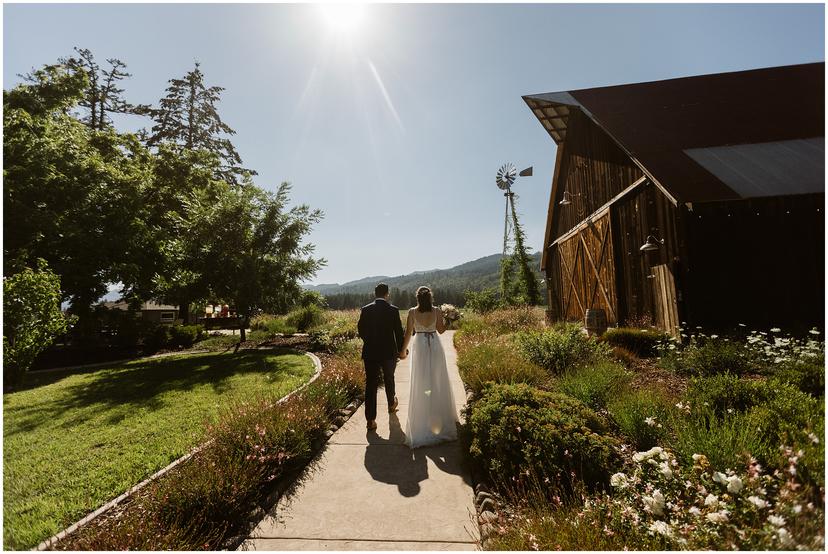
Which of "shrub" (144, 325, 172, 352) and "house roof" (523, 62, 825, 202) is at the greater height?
"house roof" (523, 62, 825, 202)

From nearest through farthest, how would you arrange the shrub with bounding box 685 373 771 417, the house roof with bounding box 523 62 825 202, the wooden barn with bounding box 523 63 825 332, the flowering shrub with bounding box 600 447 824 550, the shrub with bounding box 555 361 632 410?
1. the flowering shrub with bounding box 600 447 824 550
2. the shrub with bounding box 685 373 771 417
3. the shrub with bounding box 555 361 632 410
4. the wooden barn with bounding box 523 63 825 332
5. the house roof with bounding box 523 62 825 202

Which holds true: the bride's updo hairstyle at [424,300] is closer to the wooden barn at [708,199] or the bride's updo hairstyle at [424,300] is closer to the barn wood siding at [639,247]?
the wooden barn at [708,199]

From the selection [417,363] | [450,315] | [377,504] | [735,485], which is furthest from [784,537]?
[450,315]

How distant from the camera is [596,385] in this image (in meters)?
5.33

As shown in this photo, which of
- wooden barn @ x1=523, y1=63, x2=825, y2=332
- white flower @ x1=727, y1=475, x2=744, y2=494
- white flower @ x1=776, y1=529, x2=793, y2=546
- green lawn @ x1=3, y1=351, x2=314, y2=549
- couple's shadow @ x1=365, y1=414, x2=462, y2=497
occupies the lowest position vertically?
couple's shadow @ x1=365, y1=414, x2=462, y2=497

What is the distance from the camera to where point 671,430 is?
4.08 meters

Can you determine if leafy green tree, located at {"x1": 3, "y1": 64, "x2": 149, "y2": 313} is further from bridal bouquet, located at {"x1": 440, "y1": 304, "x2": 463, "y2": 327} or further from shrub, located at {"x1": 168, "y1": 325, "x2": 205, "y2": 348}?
bridal bouquet, located at {"x1": 440, "y1": 304, "x2": 463, "y2": 327}

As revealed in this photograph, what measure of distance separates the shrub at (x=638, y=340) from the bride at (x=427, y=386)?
564 centimetres

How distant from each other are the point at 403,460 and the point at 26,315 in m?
4.96

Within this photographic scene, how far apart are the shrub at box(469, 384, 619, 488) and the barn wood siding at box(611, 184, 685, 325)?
20.4ft

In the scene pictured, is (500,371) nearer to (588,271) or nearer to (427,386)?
(427,386)

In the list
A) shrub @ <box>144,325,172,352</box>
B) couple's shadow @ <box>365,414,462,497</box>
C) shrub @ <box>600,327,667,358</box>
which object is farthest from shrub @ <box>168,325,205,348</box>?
shrub @ <box>600,327,667,358</box>

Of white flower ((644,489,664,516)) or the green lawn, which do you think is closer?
white flower ((644,489,664,516))

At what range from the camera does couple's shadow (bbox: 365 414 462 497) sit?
3.89m
